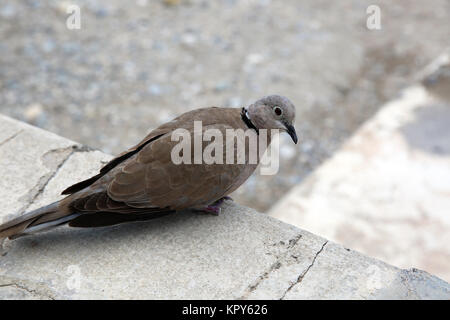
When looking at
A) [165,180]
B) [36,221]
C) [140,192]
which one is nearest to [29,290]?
[36,221]

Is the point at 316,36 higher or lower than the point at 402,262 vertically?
higher

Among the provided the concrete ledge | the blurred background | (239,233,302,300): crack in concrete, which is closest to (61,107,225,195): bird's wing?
the concrete ledge

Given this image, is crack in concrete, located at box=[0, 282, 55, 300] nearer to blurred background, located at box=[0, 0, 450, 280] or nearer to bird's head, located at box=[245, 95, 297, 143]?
bird's head, located at box=[245, 95, 297, 143]

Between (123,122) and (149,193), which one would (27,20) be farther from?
(149,193)

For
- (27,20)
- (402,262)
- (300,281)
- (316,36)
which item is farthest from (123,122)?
(300,281)

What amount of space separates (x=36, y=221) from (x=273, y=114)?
→ 3.79 ft

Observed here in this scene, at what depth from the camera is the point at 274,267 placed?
2.44 metres

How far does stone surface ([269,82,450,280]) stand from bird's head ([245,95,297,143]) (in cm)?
155

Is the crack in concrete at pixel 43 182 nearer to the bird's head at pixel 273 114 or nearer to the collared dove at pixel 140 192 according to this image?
the collared dove at pixel 140 192

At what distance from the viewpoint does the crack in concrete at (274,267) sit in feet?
7.65

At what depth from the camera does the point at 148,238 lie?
2.54m

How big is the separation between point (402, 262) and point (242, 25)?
3.38m

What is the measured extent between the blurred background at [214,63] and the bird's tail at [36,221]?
2320 millimetres

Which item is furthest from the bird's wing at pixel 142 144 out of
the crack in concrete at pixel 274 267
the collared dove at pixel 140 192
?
the crack in concrete at pixel 274 267
